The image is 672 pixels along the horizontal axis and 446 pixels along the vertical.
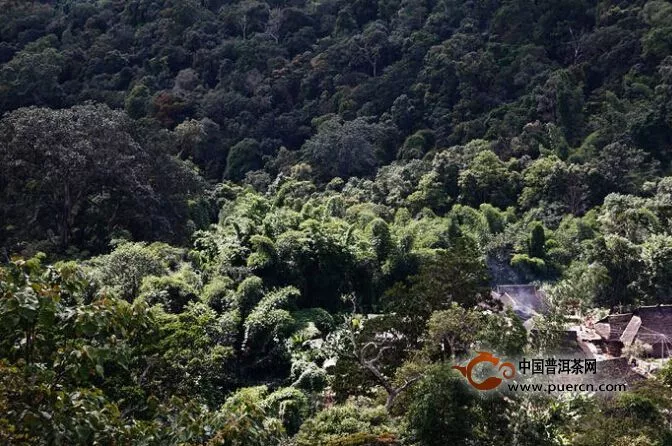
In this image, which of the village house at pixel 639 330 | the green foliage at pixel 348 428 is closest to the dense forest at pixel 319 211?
the green foliage at pixel 348 428

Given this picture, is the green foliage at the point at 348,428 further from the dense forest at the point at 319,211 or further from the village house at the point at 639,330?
the village house at the point at 639,330

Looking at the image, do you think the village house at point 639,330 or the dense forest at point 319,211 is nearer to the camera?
the dense forest at point 319,211

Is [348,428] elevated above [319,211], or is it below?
below

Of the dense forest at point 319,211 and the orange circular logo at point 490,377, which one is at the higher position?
the dense forest at point 319,211

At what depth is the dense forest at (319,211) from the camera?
20.8ft

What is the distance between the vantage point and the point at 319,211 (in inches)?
806

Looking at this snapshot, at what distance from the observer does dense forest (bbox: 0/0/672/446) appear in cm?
635

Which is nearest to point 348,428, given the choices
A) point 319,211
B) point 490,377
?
point 490,377

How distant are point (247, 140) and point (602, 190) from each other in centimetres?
1469

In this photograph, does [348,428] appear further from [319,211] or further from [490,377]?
[319,211]

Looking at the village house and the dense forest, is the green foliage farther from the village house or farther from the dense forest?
the village house

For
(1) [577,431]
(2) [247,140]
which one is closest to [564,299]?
(1) [577,431]

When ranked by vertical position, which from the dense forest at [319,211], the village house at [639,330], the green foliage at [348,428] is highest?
the dense forest at [319,211]

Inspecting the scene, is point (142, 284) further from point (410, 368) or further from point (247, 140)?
point (247, 140)
